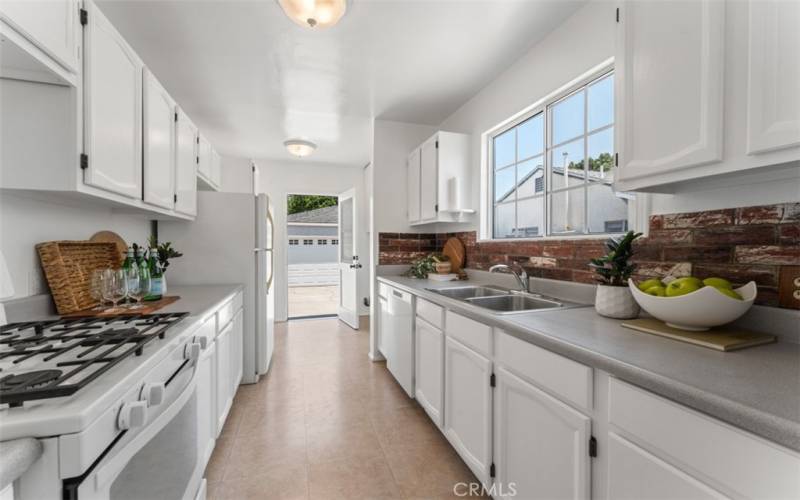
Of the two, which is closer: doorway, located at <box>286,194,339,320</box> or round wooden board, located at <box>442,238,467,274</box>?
round wooden board, located at <box>442,238,467,274</box>

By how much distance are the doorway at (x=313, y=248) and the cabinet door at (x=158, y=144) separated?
550 centimetres

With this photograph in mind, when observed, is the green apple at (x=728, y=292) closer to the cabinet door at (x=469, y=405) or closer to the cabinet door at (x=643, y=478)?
the cabinet door at (x=643, y=478)

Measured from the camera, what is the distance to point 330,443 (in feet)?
6.42

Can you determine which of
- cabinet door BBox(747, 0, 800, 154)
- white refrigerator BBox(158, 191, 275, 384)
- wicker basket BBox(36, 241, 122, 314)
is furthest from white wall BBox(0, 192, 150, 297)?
cabinet door BBox(747, 0, 800, 154)

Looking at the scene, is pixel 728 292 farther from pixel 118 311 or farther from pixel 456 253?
pixel 118 311

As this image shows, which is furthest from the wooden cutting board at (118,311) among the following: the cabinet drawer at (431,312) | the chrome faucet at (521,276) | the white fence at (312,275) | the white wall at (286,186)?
the white fence at (312,275)

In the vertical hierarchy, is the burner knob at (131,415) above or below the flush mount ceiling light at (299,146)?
below

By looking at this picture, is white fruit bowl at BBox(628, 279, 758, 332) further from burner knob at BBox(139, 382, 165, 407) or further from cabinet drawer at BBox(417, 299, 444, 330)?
burner knob at BBox(139, 382, 165, 407)

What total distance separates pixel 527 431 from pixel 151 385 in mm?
1243

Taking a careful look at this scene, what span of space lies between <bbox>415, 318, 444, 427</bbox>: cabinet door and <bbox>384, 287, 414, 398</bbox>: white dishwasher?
104 millimetres

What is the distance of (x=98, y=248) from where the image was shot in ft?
5.90

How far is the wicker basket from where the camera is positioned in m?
1.46

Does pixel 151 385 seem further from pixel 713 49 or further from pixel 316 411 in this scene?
pixel 713 49

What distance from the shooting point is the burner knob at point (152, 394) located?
2.84ft
